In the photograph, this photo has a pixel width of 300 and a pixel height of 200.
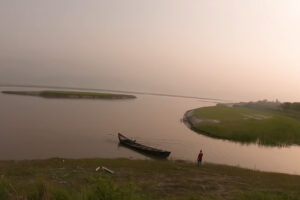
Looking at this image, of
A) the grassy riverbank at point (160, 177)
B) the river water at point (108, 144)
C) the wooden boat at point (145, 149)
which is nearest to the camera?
the grassy riverbank at point (160, 177)

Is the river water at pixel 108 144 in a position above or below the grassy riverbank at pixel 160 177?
below

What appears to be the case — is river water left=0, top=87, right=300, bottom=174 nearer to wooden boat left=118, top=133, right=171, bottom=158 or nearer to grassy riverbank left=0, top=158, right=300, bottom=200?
wooden boat left=118, top=133, right=171, bottom=158

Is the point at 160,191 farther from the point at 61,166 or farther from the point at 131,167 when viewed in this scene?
the point at 61,166

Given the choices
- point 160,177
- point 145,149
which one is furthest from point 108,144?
point 160,177

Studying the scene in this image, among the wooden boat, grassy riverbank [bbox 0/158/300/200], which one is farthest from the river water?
grassy riverbank [bbox 0/158/300/200]

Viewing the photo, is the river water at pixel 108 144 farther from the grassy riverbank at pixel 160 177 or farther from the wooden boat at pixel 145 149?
the grassy riverbank at pixel 160 177

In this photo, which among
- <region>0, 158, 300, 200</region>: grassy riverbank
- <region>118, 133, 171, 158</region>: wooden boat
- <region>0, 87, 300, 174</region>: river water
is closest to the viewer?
<region>0, 158, 300, 200</region>: grassy riverbank

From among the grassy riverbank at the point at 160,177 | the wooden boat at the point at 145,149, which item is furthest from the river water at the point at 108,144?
the grassy riverbank at the point at 160,177

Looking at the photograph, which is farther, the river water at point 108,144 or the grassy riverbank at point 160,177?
the river water at point 108,144

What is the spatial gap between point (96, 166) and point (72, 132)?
55.9 ft

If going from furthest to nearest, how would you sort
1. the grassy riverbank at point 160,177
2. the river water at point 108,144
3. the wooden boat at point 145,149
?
1. the wooden boat at point 145,149
2. the river water at point 108,144
3. the grassy riverbank at point 160,177

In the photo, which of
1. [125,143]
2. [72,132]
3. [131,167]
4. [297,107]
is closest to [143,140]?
[125,143]

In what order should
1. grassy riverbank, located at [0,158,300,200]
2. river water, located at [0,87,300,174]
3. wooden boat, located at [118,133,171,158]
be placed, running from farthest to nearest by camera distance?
wooden boat, located at [118,133,171,158]
river water, located at [0,87,300,174]
grassy riverbank, located at [0,158,300,200]

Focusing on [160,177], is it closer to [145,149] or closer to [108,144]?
[145,149]
